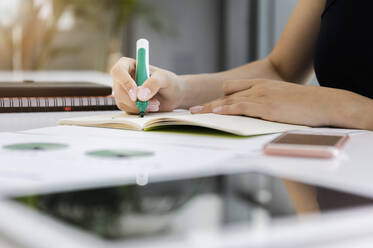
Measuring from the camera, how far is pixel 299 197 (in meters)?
0.32

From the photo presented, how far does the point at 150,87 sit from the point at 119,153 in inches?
13.6

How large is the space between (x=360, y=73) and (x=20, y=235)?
0.91 m

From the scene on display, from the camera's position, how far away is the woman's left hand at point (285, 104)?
2.54 feet

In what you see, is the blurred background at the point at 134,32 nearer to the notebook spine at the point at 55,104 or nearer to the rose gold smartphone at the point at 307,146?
the notebook spine at the point at 55,104

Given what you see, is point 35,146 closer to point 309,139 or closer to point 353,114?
point 309,139

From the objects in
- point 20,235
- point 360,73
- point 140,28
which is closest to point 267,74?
point 360,73

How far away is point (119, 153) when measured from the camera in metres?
0.51

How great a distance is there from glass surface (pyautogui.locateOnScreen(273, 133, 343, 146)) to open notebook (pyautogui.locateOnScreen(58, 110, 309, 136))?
0.28ft

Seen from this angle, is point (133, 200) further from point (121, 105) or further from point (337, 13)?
point (337, 13)

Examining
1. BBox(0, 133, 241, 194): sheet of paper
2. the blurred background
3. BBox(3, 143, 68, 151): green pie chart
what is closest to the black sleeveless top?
BBox(0, 133, 241, 194): sheet of paper

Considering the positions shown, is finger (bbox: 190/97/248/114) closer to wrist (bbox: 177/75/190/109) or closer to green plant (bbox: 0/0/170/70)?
wrist (bbox: 177/75/190/109)

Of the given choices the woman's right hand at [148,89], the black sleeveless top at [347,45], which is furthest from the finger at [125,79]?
the black sleeveless top at [347,45]

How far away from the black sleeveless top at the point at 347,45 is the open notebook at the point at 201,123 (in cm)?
33

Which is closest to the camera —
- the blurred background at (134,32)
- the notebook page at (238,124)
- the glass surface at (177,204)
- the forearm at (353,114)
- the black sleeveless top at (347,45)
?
the glass surface at (177,204)
